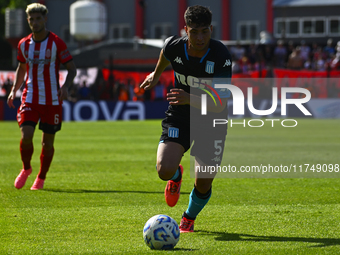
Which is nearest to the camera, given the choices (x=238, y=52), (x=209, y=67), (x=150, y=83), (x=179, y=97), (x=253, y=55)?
(x=179, y=97)

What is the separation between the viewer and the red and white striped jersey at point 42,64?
7328mm

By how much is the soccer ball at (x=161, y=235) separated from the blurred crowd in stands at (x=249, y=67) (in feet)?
61.7

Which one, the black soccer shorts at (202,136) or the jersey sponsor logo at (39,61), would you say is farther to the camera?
the jersey sponsor logo at (39,61)

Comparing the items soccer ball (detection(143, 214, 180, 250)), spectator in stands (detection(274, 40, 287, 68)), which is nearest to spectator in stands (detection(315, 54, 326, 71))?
spectator in stands (detection(274, 40, 287, 68))

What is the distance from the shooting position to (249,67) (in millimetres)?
26844

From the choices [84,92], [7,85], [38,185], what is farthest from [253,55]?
[38,185]

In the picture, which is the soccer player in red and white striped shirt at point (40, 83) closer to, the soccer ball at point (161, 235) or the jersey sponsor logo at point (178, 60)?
the jersey sponsor logo at point (178, 60)

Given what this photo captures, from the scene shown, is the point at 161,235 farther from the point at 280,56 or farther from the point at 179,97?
the point at 280,56

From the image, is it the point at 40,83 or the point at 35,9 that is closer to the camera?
the point at 35,9

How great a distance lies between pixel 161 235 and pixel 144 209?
5.47ft

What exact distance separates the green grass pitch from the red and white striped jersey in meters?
1.27

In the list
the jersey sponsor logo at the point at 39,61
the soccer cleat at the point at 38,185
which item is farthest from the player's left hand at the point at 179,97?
the soccer cleat at the point at 38,185

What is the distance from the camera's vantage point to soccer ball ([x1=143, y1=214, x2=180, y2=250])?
4457 mm

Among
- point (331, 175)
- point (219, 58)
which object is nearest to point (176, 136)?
point (219, 58)
